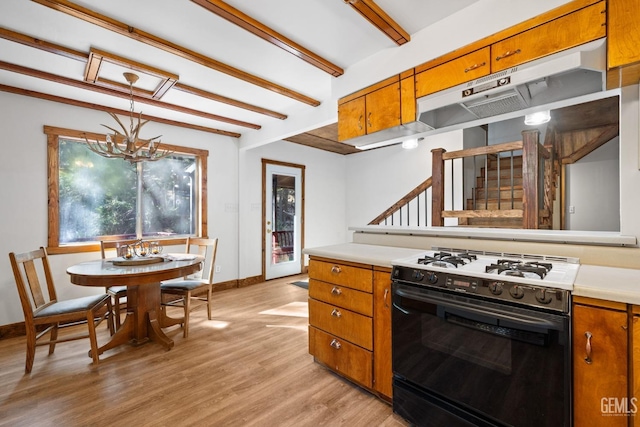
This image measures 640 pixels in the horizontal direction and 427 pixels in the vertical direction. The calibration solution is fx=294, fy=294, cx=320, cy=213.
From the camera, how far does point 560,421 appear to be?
1.19m

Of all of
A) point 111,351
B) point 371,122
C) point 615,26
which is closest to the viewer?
point 615,26

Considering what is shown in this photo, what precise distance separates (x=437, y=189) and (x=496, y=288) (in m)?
2.34

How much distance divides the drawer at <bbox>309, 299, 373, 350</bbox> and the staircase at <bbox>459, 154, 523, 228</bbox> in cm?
250

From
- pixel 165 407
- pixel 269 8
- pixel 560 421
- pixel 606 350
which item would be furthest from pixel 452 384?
pixel 269 8

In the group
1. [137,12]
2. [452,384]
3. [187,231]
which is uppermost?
[137,12]

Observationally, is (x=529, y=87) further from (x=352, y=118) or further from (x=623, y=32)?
(x=352, y=118)

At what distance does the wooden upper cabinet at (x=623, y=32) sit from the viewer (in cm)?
Answer: 136

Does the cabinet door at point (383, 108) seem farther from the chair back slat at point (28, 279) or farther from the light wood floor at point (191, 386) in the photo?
the chair back slat at point (28, 279)

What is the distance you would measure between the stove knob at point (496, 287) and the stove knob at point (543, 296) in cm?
13

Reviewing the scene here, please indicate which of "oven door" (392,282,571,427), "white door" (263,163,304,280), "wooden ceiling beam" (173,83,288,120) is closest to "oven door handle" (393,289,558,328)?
"oven door" (392,282,571,427)

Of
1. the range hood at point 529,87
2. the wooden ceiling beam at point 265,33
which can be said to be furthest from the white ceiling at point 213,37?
the range hood at point 529,87

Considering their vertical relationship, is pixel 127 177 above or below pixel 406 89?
below

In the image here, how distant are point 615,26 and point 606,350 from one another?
1494 mm

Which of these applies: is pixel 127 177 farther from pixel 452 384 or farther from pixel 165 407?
pixel 452 384
